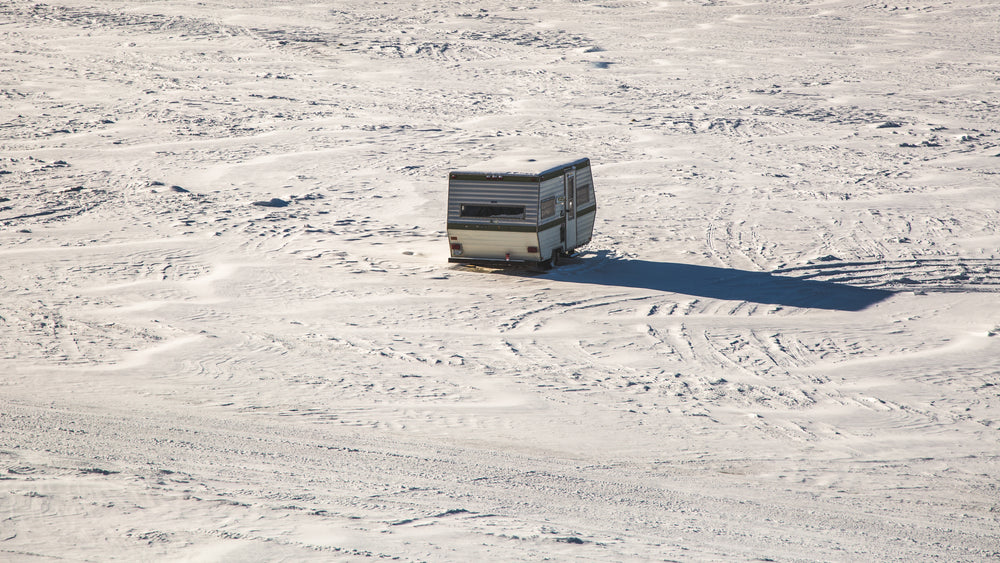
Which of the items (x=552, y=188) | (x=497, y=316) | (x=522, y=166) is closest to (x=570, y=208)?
(x=552, y=188)

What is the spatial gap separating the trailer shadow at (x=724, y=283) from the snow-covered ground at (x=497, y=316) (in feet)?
0.28

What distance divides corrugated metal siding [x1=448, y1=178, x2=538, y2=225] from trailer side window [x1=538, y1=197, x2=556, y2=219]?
0.21m

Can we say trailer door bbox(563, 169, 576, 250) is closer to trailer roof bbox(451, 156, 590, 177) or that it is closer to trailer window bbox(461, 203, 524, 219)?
trailer roof bbox(451, 156, 590, 177)

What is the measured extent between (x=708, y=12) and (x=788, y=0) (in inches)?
150

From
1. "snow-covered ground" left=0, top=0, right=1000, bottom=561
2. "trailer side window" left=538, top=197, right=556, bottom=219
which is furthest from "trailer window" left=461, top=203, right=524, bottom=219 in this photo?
"snow-covered ground" left=0, top=0, right=1000, bottom=561

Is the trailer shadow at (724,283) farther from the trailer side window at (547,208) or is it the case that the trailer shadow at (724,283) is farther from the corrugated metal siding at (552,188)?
the corrugated metal siding at (552,188)

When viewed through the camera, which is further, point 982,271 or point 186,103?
point 186,103

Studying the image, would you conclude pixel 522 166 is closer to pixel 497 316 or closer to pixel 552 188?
pixel 552 188

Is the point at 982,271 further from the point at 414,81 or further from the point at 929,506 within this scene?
the point at 414,81

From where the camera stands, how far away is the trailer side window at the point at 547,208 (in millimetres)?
17891

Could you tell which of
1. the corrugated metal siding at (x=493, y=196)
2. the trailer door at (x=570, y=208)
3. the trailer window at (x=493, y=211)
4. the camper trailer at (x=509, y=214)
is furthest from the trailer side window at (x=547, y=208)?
the trailer door at (x=570, y=208)

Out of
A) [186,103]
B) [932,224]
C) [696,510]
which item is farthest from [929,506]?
[186,103]

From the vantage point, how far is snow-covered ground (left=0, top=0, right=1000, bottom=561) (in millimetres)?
9328

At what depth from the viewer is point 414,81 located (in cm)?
3478
